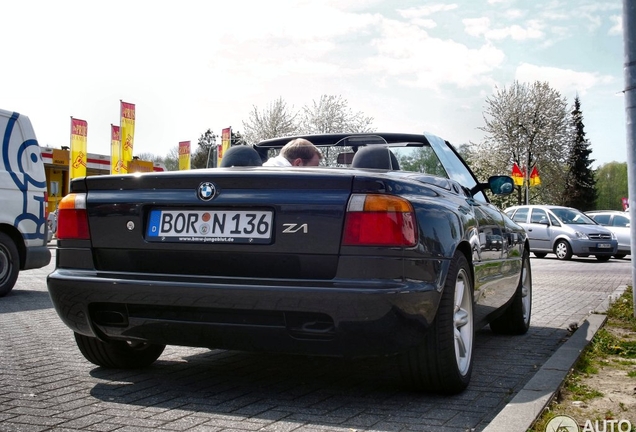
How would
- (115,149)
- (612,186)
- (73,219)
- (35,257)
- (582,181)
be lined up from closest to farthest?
(73,219), (35,257), (115,149), (582,181), (612,186)

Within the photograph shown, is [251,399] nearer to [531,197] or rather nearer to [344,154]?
[344,154]

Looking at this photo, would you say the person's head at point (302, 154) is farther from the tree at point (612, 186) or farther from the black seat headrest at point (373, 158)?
the tree at point (612, 186)

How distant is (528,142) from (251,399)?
59.4m

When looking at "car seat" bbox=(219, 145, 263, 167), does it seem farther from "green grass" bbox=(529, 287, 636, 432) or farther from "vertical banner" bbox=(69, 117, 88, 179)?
"vertical banner" bbox=(69, 117, 88, 179)

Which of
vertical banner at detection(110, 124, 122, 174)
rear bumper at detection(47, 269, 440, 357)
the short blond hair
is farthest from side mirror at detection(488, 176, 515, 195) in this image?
vertical banner at detection(110, 124, 122, 174)

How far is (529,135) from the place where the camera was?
60.5 meters

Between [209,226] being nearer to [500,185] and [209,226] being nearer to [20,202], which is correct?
[500,185]

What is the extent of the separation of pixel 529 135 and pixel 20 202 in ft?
180

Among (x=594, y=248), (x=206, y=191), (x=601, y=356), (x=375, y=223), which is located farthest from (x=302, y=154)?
(x=594, y=248)

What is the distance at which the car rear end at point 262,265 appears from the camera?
12.1 feet

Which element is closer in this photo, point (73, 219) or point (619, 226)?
point (73, 219)

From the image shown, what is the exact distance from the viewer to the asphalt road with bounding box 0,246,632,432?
356 centimetres

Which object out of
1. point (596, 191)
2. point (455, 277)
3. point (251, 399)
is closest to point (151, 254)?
point (251, 399)

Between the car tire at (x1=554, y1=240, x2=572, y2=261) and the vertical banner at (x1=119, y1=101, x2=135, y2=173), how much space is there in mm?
18897
